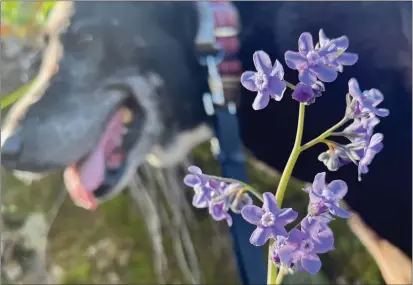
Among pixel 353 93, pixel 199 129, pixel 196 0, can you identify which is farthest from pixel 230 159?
pixel 353 93

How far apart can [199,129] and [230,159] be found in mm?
80

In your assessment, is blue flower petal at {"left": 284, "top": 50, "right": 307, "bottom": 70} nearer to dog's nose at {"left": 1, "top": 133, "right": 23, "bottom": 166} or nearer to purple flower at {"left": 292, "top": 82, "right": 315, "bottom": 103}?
purple flower at {"left": 292, "top": 82, "right": 315, "bottom": 103}

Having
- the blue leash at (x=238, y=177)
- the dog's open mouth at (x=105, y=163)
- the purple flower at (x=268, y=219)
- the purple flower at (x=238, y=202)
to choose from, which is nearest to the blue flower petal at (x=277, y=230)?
the purple flower at (x=268, y=219)

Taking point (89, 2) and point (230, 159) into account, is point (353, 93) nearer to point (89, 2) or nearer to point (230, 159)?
point (230, 159)

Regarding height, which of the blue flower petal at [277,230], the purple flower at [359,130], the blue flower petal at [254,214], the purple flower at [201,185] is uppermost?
the purple flower at [359,130]

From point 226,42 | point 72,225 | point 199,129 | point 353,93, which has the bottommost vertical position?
point 72,225

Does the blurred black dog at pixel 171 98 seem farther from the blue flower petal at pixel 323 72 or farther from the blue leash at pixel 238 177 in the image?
the blue flower petal at pixel 323 72

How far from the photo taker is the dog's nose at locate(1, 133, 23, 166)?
1052 millimetres

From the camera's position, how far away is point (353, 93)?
0.67 metres

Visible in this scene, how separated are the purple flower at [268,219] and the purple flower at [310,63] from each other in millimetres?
136

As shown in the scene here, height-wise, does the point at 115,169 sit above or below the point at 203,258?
above

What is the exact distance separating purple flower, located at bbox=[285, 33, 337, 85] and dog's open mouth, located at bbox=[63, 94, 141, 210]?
499 mm

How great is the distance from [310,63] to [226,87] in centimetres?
46

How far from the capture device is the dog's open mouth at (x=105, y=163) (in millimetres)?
1066
